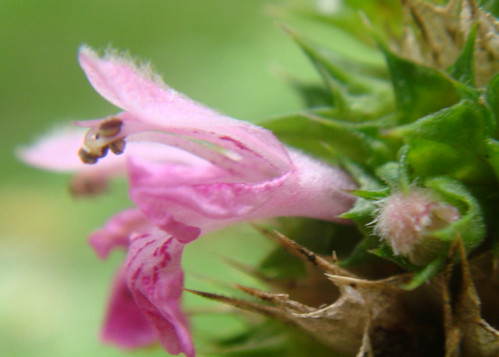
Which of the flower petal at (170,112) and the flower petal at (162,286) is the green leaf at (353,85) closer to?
the flower petal at (170,112)

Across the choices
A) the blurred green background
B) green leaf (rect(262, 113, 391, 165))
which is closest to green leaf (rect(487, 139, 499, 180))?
green leaf (rect(262, 113, 391, 165))

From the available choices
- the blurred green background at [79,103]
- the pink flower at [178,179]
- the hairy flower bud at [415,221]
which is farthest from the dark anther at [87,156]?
the blurred green background at [79,103]

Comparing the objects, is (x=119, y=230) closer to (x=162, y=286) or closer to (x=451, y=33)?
(x=162, y=286)

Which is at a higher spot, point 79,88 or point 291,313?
point 79,88

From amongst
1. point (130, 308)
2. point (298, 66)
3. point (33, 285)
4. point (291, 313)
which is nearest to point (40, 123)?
point (33, 285)

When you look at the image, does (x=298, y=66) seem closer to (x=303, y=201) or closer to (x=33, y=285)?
(x=33, y=285)

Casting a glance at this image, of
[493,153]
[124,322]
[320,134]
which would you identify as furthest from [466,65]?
[124,322]

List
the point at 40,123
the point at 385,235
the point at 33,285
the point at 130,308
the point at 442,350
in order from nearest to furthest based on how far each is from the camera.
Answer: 1. the point at 385,235
2. the point at 442,350
3. the point at 130,308
4. the point at 33,285
5. the point at 40,123
